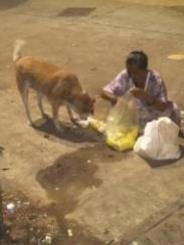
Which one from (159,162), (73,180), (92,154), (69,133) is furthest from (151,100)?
(73,180)

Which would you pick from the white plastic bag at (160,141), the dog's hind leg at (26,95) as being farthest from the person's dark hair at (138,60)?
the dog's hind leg at (26,95)

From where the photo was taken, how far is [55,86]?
6465mm

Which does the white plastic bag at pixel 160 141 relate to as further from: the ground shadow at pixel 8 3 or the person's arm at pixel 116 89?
the ground shadow at pixel 8 3

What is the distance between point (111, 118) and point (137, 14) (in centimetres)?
567

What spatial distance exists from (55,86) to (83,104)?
38 cm

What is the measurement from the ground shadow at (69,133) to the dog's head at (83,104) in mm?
261

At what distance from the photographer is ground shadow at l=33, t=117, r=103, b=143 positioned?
6508 mm

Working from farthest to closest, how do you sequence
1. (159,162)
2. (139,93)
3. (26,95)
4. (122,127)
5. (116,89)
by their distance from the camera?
(26,95), (116,89), (122,127), (139,93), (159,162)

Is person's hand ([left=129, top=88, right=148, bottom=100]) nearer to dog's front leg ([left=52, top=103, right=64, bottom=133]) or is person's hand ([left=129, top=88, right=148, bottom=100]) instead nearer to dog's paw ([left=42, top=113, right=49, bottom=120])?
dog's front leg ([left=52, top=103, right=64, bottom=133])

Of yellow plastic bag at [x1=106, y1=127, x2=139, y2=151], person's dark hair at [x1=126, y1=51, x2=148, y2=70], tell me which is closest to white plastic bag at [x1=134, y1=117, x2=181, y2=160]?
yellow plastic bag at [x1=106, y1=127, x2=139, y2=151]

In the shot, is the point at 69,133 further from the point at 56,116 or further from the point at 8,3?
the point at 8,3

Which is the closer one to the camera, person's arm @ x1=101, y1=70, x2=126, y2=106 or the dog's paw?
person's arm @ x1=101, y1=70, x2=126, y2=106

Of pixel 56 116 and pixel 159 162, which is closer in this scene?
pixel 159 162

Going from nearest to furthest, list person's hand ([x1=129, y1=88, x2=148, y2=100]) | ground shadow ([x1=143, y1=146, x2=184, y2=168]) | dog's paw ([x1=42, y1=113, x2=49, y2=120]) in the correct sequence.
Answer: ground shadow ([x1=143, y1=146, x2=184, y2=168])
person's hand ([x1=129, y1=88, x2=148, y2=100])
dog's paw ([x1=42, y1=113, x2=49, y2=120])
